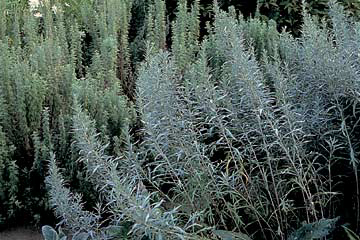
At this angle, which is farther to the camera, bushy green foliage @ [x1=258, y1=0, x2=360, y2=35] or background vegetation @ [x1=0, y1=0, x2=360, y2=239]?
bushy green foliage @ [x1=258, y1=0, x2=360, y2=35]

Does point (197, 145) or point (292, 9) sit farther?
point (292, 9)

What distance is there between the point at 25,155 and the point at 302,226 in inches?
51.5

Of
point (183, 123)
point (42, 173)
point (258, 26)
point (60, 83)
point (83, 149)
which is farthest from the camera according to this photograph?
point (258, 26)

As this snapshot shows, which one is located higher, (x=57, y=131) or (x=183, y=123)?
(x=183, y=123)

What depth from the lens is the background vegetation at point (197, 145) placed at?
199cm

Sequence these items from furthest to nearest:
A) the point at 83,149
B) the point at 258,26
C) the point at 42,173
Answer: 1. the point at 258,26
2. the point at 42,173
3. the point at 83,149

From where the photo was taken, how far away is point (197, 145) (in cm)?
198

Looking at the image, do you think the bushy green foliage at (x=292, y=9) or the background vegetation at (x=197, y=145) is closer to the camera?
the background vegetation at (x=197, y=145)

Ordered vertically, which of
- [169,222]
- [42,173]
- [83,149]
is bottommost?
[42,173]

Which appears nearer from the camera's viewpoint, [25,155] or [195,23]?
[25,155]

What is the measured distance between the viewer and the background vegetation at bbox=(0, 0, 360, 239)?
78.2 inches

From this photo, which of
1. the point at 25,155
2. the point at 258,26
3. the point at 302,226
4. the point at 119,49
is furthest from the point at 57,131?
the point at 258,26

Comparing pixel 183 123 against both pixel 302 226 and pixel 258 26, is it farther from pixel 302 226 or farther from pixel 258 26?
pixel 258 26

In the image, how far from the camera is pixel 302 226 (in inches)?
81.8
